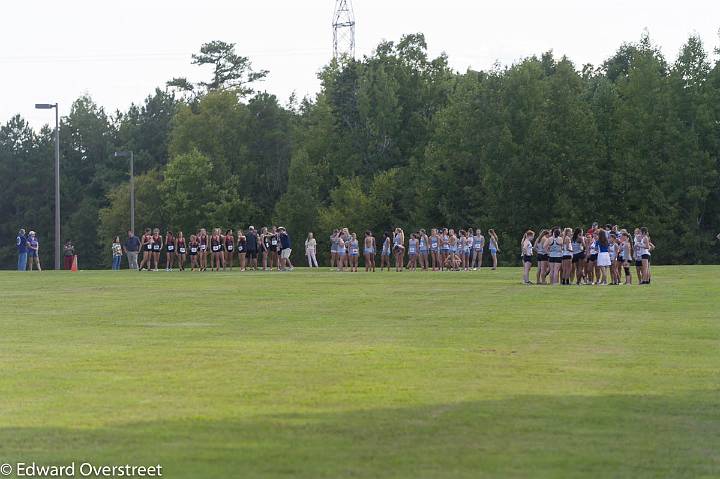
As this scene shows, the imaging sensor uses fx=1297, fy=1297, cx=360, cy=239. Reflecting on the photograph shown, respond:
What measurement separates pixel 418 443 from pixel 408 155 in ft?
320

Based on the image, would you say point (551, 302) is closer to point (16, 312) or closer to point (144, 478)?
point (16, 312)

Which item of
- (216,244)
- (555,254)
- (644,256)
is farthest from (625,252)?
(216,244)

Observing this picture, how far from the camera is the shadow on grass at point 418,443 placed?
9.74 m

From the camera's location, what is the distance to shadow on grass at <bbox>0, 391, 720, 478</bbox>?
32.0 ft

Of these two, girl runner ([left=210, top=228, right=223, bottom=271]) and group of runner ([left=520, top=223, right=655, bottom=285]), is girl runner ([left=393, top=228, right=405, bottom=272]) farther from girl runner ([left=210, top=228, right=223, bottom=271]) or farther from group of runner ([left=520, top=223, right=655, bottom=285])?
group of runner ([left=520, top=223, right=655, bottom=285])

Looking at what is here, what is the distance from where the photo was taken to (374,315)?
26906 mm

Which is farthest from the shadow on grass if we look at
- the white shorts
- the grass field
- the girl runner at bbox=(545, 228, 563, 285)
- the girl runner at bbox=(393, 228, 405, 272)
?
the girl runner at bbox=(393, 228, 405, 272)

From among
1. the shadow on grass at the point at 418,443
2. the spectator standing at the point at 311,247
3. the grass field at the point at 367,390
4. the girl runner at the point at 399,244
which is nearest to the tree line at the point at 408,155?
the spectator standing at the point at 311,247

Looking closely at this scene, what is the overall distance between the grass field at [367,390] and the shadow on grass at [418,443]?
1.0 inches

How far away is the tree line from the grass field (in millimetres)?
63926

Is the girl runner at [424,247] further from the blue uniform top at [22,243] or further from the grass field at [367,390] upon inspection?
the grass field at [367,390]

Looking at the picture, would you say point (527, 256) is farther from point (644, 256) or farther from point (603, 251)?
point (644, 256)

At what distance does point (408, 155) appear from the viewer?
354 ft

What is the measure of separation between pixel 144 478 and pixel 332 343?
11.0m
